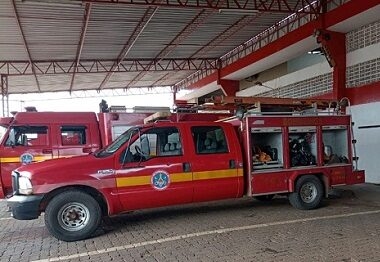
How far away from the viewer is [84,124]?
400 inches

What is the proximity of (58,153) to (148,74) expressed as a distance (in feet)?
59.6

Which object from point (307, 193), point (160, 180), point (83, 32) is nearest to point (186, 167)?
point (160, 180)

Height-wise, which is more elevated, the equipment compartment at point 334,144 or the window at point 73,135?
the window at point 73,135

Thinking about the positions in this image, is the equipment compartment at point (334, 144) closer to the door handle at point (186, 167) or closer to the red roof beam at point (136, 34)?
the door handle at point (186, 167)

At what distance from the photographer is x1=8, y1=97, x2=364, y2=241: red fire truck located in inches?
249

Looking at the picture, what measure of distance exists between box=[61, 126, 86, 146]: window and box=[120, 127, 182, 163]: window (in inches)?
146

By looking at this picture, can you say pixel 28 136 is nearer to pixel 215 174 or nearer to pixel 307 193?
pixel 215 174

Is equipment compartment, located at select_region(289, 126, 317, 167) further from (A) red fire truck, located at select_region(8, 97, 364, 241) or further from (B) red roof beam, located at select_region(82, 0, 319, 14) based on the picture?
(B) red roof beam, located at select_region(82, 0, 319, 14)

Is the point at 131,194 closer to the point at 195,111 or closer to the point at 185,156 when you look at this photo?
the point at 185,156

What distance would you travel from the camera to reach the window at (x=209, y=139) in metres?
7.38

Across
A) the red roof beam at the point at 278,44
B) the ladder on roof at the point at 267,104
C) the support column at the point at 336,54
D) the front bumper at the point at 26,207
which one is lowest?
the front bumper at the point at 26,207

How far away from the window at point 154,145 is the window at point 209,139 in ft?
1.24

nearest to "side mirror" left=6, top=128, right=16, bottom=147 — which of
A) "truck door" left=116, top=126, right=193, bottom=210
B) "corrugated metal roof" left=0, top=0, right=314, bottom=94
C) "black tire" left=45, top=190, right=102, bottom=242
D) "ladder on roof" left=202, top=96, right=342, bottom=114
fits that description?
"black tire" left=45, top=190, right=102, bottom=242

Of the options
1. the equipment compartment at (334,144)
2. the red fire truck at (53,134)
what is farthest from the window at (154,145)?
the equipment compartment at (334,144)
